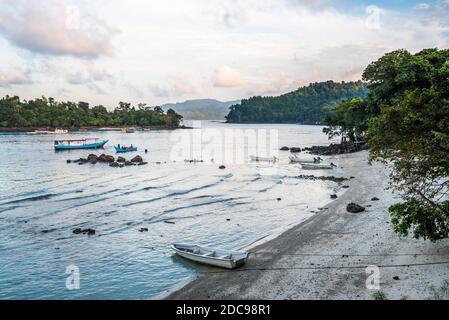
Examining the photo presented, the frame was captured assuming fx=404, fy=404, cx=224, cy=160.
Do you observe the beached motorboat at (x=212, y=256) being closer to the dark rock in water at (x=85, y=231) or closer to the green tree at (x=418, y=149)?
the green tree at (x=418, y=149)

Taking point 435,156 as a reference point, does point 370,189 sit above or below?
below

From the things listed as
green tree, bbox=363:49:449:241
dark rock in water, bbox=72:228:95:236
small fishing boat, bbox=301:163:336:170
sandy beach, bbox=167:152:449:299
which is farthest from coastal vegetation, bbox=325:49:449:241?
small fishing boat, bbox=301:163:336:170

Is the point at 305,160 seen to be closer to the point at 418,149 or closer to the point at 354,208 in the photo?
the point at 354,208

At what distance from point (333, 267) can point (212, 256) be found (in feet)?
17.9

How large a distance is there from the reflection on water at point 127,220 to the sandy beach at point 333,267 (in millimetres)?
2387

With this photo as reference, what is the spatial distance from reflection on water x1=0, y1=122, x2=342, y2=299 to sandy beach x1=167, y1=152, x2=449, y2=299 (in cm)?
239

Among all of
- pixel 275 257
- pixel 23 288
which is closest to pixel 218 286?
pixel 275 257

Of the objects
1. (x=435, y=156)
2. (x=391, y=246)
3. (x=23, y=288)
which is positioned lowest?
(x=23, y=288)

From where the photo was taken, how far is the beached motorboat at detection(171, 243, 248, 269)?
710 inches

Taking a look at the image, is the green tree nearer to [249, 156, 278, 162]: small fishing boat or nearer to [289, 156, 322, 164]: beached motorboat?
[289, 156, 322, 164]: beached motorboat

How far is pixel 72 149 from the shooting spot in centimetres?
9594

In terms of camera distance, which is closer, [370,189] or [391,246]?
[391,246]

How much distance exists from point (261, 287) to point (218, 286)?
5.92 feet
